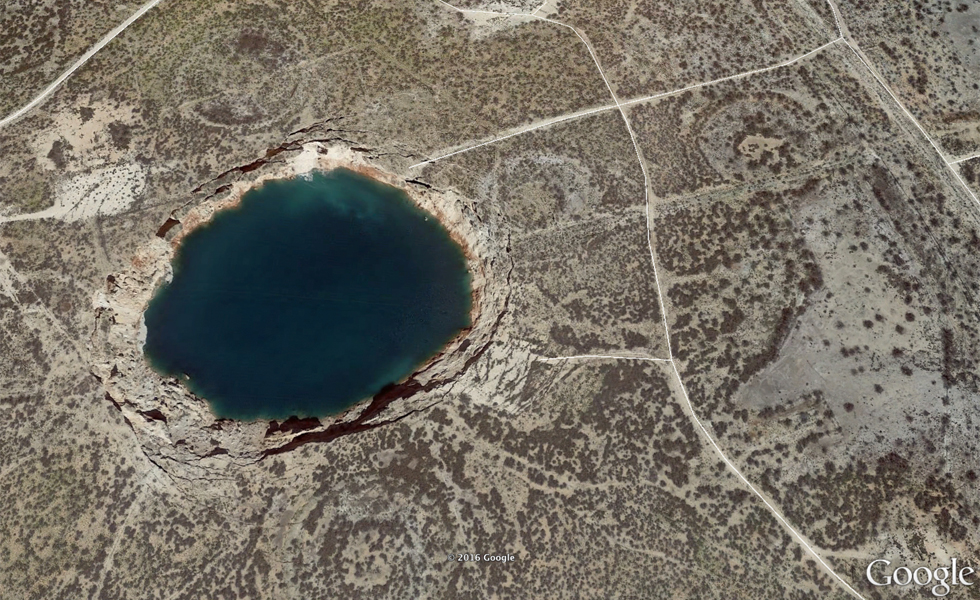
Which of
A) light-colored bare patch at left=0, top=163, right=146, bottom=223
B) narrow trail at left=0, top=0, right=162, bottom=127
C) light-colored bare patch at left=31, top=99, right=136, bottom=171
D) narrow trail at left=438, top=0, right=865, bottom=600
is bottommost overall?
narrow trail at left=438, top=0, right=865, bottom=600

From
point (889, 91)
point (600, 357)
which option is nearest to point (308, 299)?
point (600, 357)

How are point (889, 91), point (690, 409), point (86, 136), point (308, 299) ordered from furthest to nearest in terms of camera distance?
point (889, 91), point (86, 136), point (308, 299), point (690, 409)

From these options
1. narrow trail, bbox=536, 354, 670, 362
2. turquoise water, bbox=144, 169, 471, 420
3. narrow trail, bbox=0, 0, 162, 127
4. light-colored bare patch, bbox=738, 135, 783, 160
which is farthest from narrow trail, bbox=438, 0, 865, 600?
narrow trail, bbox=0, 0, 162, 127

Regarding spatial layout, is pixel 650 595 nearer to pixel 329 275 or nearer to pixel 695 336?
pixel 695 336

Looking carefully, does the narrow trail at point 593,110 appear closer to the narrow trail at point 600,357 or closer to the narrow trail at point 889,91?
the narrow trail at point 889,91

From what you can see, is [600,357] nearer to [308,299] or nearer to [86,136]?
[308,299]

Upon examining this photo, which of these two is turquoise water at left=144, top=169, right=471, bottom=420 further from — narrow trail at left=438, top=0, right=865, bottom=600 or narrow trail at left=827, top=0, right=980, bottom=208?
narrow trail at left=827, top=0, right=980, bottom=208

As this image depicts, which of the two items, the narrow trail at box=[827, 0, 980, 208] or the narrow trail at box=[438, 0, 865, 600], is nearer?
the narrow trail at box=[438, 0, 865, 600]
